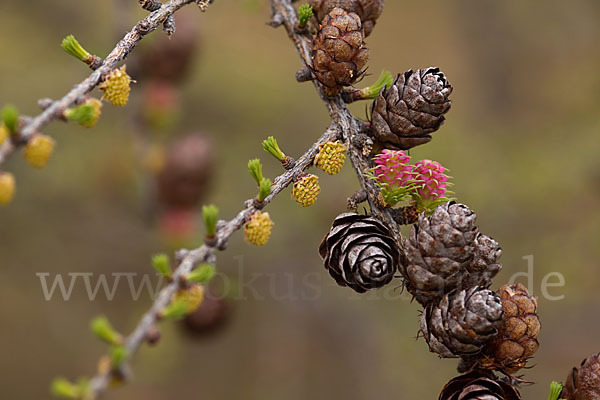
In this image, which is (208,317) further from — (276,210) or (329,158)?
(329,158)

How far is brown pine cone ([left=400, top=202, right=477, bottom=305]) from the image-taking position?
40.0 inches

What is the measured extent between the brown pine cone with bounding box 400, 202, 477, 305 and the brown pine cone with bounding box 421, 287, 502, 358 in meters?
0.04

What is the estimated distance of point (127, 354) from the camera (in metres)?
0.84

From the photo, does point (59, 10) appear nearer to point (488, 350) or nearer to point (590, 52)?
point (488, 350)

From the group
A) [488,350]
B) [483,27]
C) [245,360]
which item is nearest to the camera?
[488,350]

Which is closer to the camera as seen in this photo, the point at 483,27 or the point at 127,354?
the point at 127,354

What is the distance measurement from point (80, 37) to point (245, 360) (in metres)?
2.43

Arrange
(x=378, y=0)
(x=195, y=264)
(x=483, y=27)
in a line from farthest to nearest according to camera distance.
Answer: (x=483, y=27)
(x=378, y=0)
(x=195, y=264)

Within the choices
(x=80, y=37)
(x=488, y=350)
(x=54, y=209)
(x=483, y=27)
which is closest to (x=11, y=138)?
(x=488, y=350)

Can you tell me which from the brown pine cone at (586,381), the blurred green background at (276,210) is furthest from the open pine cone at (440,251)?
the blurred green background at (276,210)

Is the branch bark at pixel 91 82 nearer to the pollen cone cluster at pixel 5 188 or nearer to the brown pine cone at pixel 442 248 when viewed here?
the pollen cone cluster at pixel 5 188

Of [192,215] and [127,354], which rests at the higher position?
[192,215]

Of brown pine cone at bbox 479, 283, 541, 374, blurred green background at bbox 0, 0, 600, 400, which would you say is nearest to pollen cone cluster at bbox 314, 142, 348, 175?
brown pine cone at bbox 479, 283, 541, 374

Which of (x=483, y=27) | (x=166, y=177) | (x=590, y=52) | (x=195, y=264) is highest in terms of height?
(x=483, y=27)
